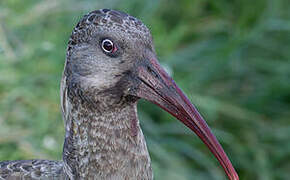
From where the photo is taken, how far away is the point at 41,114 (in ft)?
9.25

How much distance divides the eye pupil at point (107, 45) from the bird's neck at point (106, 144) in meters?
0.20

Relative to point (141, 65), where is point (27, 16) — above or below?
above

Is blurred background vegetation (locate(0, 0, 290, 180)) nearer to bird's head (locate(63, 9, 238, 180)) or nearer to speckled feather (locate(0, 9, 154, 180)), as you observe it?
speckled feather (locate(0, 9, 154, 180))

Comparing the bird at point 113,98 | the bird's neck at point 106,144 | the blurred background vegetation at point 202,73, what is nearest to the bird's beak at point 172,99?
the bird at point 113,98

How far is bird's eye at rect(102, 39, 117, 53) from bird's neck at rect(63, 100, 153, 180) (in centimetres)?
19

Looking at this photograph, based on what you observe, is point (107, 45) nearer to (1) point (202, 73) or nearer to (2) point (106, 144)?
(2) point (106, 144)

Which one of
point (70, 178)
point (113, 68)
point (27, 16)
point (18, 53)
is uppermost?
point (27, 16)

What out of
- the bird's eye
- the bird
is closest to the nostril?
the bird

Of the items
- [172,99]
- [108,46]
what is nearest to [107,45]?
[108,46]

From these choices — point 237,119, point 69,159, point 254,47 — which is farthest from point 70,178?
point 254,47

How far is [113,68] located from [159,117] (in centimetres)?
181

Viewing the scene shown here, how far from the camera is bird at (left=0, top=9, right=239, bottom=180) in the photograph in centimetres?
168

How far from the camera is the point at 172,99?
1.67 meters

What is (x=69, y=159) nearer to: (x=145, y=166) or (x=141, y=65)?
(x=145, y=166)
